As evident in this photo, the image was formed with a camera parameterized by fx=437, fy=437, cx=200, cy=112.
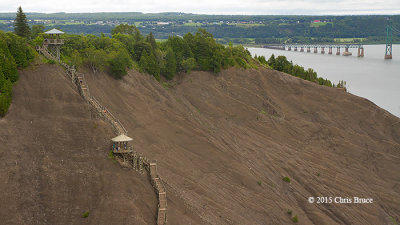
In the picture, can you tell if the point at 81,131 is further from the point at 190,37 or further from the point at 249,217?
the point at 190,37

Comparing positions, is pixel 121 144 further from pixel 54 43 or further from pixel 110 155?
pixel 54 43

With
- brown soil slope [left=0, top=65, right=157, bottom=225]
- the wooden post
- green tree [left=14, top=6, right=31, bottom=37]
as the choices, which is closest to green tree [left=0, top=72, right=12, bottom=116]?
brown soil slope [left=0, top=65, right=157, bottom=225]

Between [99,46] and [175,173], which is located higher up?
[99,46]

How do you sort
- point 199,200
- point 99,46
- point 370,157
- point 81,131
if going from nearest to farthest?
point 81,131, point 199,200, point 99,46, point 370,157

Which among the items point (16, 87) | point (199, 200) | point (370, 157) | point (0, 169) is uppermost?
point (16, 87)

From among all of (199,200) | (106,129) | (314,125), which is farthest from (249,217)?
(314,125)

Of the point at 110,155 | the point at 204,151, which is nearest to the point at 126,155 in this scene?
the point at 110,155

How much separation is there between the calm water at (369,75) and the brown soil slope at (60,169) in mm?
67808

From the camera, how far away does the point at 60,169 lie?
30516mm

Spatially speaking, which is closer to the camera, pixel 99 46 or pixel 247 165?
pixel 247 165

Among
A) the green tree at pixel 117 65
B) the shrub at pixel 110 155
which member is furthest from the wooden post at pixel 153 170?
the green tree at pixel 117 65

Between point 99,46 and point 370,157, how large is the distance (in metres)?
36.7

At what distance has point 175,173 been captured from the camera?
3778 centimetres

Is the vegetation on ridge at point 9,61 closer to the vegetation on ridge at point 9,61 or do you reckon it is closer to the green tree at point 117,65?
the vegetation on ridge at point 9,61
